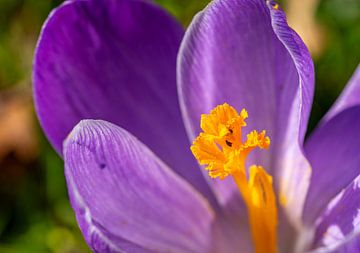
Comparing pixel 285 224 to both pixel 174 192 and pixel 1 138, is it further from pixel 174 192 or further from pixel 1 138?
pixel 1 138

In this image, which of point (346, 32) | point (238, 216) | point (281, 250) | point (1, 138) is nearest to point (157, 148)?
point (238, 216)

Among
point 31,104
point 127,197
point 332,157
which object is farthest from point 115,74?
point 31,104

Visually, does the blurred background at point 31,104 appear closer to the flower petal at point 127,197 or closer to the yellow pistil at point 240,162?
the flower petal at point 127,197

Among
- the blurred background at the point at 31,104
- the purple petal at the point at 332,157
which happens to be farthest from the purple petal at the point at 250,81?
the blurred background at the point at 31,104

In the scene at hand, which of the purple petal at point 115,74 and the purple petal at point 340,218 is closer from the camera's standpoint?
the purple petal at point 340,218

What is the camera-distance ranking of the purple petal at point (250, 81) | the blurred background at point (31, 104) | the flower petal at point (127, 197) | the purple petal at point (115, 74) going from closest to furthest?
the flower petal at point (127, 197), the purple petal at point (250, 81), the purple petal at point (115, 74), the blurred background at point (31, 104)

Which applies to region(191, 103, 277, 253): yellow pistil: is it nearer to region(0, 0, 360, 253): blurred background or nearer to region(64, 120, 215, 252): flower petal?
region(64, 120, 215, 252): flower petal

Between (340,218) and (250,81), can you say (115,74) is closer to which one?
(250,81)

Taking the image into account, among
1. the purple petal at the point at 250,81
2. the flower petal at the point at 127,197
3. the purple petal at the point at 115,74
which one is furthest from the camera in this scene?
the purple petal at the point at 115,74

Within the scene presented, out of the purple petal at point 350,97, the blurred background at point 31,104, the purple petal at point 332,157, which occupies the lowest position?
the blurred background at point 31,104
